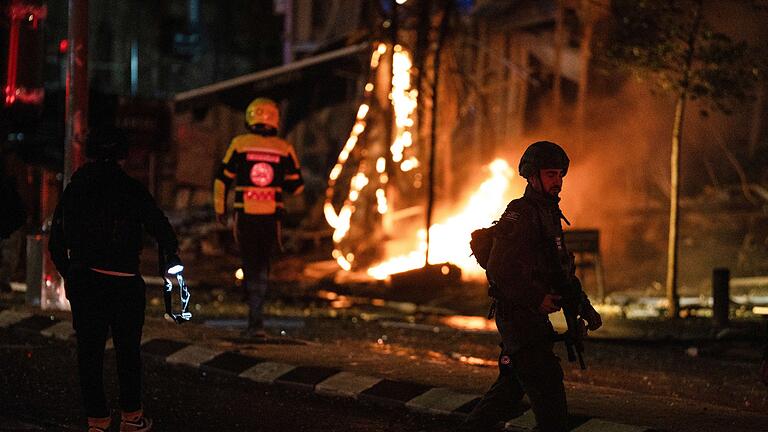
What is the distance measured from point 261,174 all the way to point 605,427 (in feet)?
14.7

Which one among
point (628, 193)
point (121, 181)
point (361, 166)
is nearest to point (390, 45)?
point (361, 166)

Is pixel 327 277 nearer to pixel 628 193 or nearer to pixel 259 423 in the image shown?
pixel 628 193

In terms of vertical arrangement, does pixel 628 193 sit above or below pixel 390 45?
below

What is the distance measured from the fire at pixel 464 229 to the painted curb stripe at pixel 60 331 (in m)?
6.58

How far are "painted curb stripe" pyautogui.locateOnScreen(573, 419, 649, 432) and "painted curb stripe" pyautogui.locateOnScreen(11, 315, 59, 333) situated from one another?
6.31 metres

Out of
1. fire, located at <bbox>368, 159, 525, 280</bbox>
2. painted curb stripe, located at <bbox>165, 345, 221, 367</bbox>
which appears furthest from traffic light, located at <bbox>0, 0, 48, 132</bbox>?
fire, located at <bbox>368, 159, 525, 280</bbox>

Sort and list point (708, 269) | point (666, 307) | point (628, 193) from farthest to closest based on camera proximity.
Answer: point (628, 193) → point (708, 269) → point (666, 307)

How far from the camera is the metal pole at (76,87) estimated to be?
12953mm

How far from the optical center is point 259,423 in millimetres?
8352

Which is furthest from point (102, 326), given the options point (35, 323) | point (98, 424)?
point (35, 323)

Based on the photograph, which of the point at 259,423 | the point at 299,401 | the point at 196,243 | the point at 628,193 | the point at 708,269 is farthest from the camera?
the point at 196,243

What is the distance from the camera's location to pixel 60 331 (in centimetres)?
1232

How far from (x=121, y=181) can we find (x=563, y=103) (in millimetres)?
16209

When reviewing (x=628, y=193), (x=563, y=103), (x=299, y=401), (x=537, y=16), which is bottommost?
(x=299, y=401)
